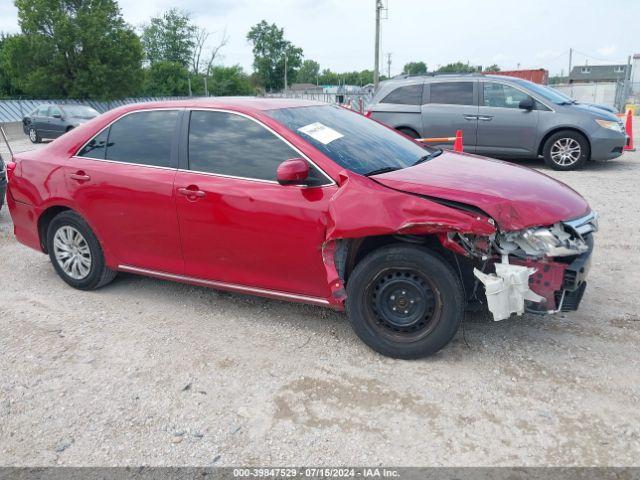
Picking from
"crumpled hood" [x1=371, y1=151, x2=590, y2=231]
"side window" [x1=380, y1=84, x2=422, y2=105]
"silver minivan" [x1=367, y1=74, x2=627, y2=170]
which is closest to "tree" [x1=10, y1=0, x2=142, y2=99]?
"side window" [x1=380, y1=84, x2=422, y2=105]

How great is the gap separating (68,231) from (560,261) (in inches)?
149

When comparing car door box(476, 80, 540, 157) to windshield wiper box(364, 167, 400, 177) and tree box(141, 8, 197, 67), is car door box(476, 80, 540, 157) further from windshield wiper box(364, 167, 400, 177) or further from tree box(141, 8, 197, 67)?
tree box(141, 8, 197, 67)

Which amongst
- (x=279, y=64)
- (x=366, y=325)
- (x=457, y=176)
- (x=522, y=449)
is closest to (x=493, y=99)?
(x=457, y=176)

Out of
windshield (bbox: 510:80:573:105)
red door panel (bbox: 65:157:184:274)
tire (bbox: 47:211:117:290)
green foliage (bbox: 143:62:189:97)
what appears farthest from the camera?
green foliage (bbox: 143:62:189:97)

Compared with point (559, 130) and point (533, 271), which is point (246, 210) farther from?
point (559, 130)

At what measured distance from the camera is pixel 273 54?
9200cm

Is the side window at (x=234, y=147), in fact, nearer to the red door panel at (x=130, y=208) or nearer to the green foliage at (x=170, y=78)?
the red door panel at (x=130, y=208)

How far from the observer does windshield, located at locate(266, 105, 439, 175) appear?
3.64 meters

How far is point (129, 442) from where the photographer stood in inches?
107

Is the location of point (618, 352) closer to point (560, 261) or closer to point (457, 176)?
point (560, 261)

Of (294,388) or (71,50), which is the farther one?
(71,50)

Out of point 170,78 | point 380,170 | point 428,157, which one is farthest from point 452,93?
point 170,78

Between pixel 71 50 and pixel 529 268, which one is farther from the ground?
pixel 71 50

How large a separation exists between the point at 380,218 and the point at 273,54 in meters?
→ 94.4
